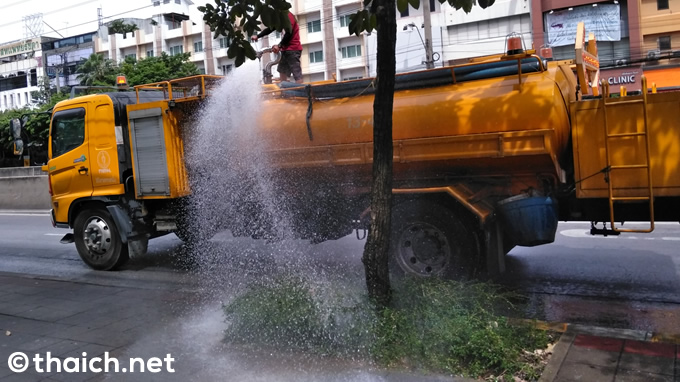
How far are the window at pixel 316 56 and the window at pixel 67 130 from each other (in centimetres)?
3687

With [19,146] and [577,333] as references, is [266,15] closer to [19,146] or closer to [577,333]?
[577,333]

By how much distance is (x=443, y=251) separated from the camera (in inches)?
249

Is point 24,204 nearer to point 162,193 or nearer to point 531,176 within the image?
point 162,193

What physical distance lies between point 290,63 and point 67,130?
145 inches

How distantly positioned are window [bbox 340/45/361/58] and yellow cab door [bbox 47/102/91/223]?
34.4 meters

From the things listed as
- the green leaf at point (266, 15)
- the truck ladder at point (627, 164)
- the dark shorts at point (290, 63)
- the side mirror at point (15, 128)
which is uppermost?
the dark shorts at point (290, 63)

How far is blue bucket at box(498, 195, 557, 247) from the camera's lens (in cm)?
584

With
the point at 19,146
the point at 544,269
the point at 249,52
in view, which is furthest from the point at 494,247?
the point at 19,146

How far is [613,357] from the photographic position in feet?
13.9

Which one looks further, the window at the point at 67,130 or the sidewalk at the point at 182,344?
the window at the point at 67,130

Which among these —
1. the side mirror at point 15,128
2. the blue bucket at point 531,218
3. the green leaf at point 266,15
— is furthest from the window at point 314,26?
the green leaf at point 266,15

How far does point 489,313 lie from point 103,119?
6.29 metres

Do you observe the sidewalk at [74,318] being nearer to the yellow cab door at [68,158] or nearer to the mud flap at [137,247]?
the mud flap at [137,247]

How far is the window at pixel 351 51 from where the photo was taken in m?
41.8
